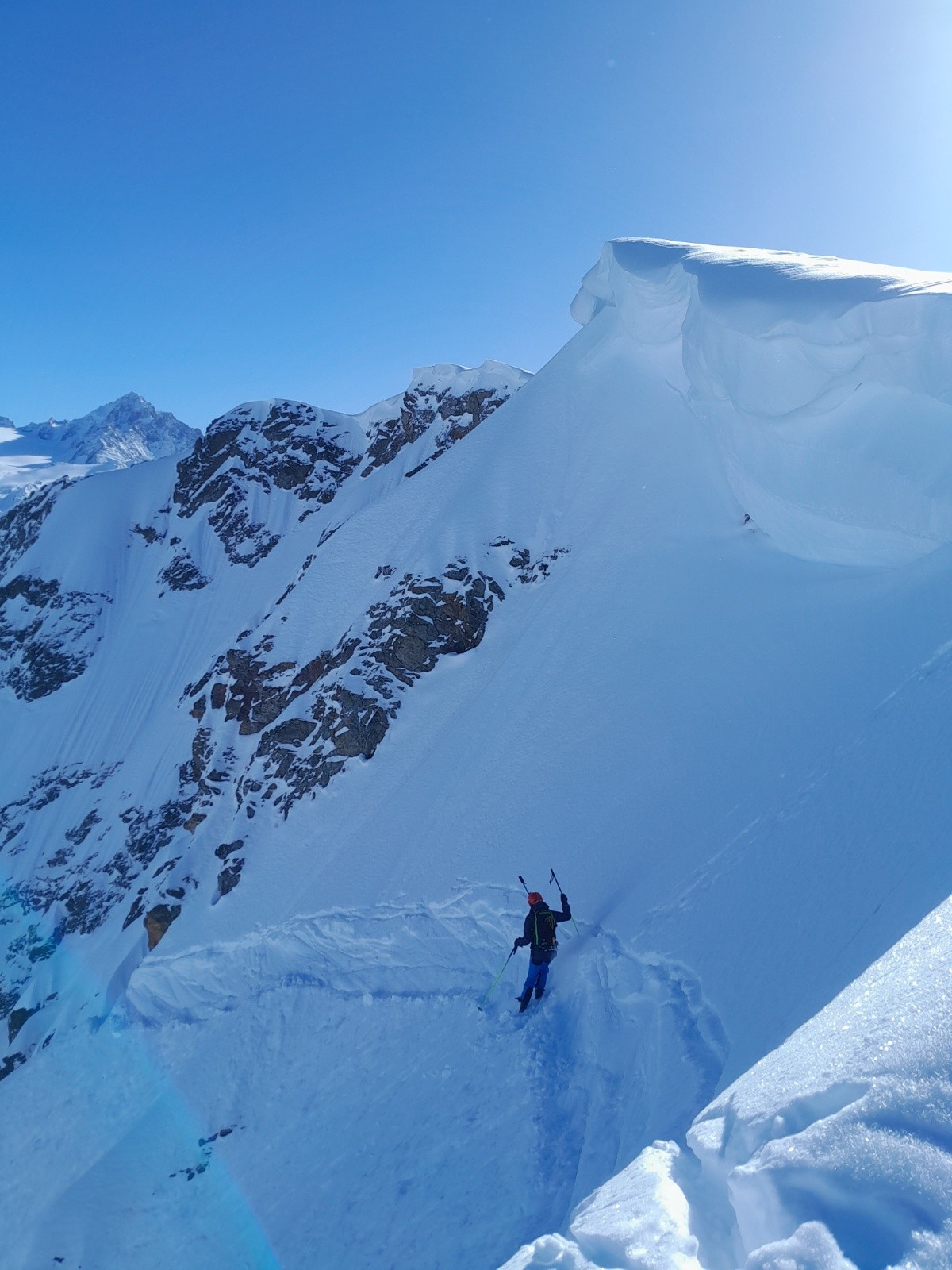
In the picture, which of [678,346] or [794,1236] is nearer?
[794,1236]

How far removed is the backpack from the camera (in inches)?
322

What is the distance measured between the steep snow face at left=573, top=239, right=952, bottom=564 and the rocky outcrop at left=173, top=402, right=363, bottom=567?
35889 millimetres

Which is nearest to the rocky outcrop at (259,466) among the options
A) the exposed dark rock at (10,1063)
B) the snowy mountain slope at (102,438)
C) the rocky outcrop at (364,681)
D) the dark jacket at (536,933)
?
the rocky outcrop at (364,681)

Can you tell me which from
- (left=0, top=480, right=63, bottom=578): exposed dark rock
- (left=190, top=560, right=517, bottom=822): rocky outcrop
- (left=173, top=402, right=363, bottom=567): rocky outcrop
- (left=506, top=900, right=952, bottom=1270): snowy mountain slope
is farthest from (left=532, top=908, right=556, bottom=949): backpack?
(left=0, top=480, right=63, bottom=578): exposed dark rock

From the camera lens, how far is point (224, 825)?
19.2 m

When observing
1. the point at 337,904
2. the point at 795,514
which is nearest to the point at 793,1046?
the point at 337,904

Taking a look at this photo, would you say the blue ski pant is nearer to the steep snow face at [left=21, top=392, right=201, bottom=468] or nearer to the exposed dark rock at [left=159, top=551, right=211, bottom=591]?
the exposed dark rock at [left=159, top=551, right=211, bottom=591]

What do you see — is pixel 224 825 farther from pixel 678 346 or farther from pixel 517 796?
pixel 678 346

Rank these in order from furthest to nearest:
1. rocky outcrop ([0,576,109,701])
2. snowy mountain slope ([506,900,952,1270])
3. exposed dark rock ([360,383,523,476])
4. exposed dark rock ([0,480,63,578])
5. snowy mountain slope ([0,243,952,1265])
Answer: exposed dark rock ([0,480,63,578]) → rocky outcrop ([0,576,109,701]) → exposed dark rock ([360,383,523,476]) → snowy mountain slope ([0,243,952,1265]) → snowy mountain slope ([506,900,952,1270])

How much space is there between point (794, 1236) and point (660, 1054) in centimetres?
366

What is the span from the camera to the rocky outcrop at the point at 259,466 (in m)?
48.1

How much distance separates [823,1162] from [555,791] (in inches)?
367

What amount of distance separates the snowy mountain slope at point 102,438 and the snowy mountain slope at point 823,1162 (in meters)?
119

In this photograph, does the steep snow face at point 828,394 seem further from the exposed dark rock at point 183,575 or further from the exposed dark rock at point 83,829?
the exposed dark rock at point 183,575
